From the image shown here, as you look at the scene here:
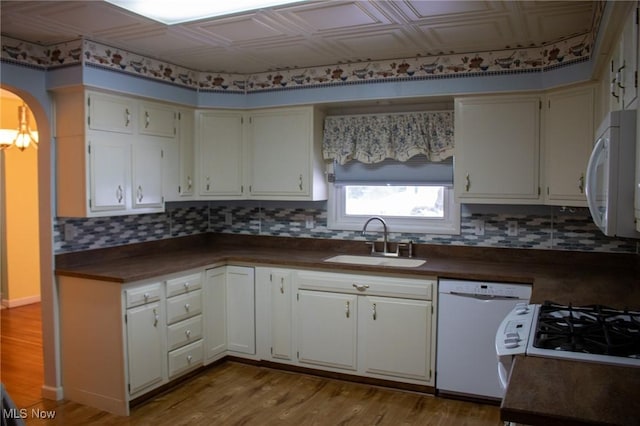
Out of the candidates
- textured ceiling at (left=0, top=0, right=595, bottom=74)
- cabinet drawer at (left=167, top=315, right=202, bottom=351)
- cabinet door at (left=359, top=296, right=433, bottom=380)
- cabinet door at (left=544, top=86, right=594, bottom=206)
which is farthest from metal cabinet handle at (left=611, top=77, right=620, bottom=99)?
cabinet drawer at (left=167, top=315, right=202, bottom=351)

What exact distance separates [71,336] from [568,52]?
11.7 feet

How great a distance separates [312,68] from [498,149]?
151cm

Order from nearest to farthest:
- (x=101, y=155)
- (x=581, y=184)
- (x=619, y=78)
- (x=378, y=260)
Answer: (x=619, y=78)
(x=581, y=184)
(x=101, y=155)
(x=378, y=260)

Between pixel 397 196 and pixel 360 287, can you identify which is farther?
pixel 397 196

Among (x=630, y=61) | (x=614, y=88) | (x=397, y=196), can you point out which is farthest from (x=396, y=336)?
(x=630, y=61)

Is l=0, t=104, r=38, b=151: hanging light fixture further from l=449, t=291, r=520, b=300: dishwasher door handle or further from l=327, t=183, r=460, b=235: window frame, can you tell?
l=449, t=291, r=520, b=300: dishwasher door handle

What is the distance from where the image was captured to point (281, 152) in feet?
13.8

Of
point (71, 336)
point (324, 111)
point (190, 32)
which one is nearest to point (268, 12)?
point (190, 32)

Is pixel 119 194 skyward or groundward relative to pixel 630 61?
groundward

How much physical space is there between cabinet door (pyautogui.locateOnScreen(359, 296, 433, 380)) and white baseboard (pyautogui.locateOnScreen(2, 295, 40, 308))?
427 cm

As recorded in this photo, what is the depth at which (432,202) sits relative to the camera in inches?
160

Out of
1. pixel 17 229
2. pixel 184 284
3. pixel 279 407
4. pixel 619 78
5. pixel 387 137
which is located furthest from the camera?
pixel 17 229

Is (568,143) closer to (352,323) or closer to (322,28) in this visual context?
(322,28)

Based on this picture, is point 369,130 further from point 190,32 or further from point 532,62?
point 190,32
